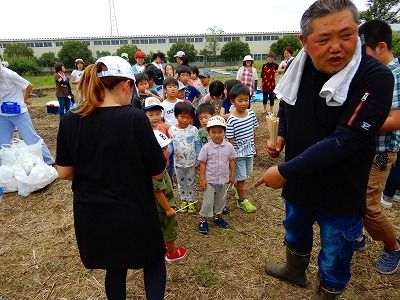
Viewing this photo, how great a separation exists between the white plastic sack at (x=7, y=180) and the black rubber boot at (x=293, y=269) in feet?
11.8

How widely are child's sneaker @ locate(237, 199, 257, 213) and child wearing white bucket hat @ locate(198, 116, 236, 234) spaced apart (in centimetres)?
58

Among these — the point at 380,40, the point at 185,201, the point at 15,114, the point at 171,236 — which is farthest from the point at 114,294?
the point at 15,114

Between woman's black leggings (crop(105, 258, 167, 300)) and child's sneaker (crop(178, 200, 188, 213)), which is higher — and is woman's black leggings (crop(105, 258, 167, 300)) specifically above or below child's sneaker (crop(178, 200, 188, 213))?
above

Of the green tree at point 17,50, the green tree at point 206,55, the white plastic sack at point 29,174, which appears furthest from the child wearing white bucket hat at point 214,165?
the green tree at point 206,55

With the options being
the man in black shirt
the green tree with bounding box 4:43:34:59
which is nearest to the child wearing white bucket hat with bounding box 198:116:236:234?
the man in black shirt

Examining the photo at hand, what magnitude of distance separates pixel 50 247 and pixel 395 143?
3.25 meters

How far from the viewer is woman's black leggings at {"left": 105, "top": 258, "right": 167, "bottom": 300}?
6.17 ft

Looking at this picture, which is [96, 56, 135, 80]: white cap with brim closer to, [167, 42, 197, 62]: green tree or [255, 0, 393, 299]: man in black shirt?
[255, 0, 393, 299]: man in black shirt

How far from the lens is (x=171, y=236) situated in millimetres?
2572

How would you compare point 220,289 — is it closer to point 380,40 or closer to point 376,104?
point 376,104

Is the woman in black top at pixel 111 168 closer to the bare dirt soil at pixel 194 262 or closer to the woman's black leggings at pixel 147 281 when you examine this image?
the woman's black leggings at pixel 147 281

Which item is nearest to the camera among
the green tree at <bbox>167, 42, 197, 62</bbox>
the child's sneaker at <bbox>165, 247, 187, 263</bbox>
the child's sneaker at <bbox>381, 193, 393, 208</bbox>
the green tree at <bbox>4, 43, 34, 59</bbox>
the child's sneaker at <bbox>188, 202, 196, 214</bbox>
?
the child's sneaker at <bbox>165, 247, 187, 263</bbox>

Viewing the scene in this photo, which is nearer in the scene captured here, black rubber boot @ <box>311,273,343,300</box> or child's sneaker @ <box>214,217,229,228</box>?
black rubber boot @ <box>311,273,343,300</box>

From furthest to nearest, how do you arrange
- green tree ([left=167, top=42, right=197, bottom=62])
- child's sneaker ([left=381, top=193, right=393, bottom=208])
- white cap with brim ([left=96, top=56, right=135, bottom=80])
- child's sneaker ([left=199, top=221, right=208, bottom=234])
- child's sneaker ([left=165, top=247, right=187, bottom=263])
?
→ green tree ([left=167, top=42, right=197, bottom=62]) < child's sneaker ([left=381, top=193, right=393, bottom=208]) < child's sneaker ([left=199, top=221, right=208, bottom=234]) < child's sneaker ([left=165, top=247, right=187, bottom=263]) < white cap with brim ([left=96, top=56, right=135, bottom=80])
